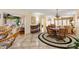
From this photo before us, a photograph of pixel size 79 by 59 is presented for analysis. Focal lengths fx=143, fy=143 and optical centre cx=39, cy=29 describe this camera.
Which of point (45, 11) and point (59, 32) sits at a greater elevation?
point (45, 11)

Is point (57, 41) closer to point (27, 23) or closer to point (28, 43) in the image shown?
point (28, 43)

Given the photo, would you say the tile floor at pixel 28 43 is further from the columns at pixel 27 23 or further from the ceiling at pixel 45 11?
the ceiling at pixel 45 11

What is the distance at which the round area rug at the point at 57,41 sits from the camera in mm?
2502

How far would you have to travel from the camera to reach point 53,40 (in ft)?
8.27

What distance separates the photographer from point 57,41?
252cm

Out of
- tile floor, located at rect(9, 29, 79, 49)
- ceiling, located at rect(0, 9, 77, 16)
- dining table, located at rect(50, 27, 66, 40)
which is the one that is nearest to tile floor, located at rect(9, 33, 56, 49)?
tile floor, located at rect(9, 29, 79, 49)

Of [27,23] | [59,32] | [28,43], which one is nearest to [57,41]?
[59,32]

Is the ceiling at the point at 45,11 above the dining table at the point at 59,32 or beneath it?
above

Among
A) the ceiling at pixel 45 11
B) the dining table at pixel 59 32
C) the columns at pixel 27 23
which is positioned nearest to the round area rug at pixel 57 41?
the dining table at pixel 59 32

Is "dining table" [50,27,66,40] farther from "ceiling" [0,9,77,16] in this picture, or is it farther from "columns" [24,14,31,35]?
"columns" [24,14,31,35]
